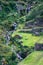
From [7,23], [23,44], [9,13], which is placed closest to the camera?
[23,44]

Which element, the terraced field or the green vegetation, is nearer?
the terraced field

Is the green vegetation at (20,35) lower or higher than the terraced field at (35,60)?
lower

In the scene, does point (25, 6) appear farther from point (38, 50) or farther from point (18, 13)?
point (38, 50)

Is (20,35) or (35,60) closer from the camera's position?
(35,60)

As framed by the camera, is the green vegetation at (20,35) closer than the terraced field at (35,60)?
No

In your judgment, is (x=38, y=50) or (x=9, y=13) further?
(x=9, y=13)

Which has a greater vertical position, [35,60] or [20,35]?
[35,60]

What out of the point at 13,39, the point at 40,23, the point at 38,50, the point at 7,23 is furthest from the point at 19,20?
the point at 38,50

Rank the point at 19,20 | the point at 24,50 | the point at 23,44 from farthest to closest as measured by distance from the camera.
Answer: the point at 19,20
the point at 23,44
the point at 24,50

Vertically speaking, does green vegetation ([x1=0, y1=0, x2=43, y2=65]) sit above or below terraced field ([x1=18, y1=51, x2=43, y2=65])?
below

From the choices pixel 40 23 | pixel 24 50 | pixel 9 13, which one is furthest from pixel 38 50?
pixel 9 13

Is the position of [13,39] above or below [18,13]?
above
